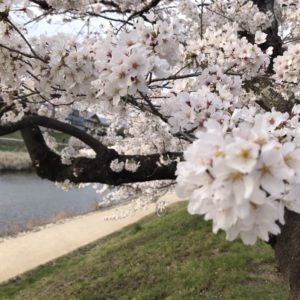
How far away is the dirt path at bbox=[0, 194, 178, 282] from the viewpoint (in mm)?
9070

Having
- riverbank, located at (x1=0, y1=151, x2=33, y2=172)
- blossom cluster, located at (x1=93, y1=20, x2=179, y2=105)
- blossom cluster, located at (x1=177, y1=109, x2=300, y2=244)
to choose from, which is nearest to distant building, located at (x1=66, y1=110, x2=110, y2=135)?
blossom cluster, located at (x1=93, y1=20, x2=179, y2=105)

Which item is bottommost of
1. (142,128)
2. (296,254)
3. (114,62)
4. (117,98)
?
(296,254)

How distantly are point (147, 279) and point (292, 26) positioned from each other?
412cm

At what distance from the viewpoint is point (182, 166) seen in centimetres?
129

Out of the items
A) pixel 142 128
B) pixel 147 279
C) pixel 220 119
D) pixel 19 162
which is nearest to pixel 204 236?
pixel 147 279

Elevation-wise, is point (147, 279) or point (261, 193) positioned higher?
point (261, 193)

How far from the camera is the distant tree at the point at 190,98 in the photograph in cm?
117

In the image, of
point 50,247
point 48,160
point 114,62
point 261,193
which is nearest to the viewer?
point 261,193

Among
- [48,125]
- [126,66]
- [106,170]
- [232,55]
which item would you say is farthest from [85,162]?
[126,66]

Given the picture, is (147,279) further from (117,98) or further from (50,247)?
(117,98)

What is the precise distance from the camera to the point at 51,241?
35.5 ft

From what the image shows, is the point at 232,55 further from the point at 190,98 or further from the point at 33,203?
the point at 33,203

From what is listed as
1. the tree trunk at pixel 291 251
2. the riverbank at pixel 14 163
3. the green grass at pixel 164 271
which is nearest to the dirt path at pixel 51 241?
the green grass at pixel 164 271

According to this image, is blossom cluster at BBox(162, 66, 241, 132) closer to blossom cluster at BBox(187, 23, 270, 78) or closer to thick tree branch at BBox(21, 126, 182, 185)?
blossom cluster at BBox(187, 23, 270, 78)
